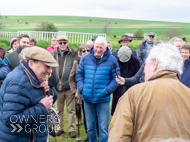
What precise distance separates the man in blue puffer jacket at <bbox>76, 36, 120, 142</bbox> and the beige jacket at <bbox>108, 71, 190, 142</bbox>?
2.27m

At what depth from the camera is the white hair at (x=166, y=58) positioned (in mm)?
2047

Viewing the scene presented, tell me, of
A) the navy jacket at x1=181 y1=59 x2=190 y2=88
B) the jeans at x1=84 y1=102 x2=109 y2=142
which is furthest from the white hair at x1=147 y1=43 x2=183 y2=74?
Answer: the navy jacket at x1=181 y1=59 x2=190 y2=88

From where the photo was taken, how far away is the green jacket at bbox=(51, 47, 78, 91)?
540 cm

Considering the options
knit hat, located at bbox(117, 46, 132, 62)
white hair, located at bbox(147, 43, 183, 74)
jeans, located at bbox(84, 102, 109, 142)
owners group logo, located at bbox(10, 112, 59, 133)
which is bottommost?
jeans, located at bbox(84, 102, 109, 142)

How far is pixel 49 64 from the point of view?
283cm

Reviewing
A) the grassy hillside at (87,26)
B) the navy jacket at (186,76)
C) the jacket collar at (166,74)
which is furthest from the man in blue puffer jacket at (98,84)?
the grassy hillside at (87,26)

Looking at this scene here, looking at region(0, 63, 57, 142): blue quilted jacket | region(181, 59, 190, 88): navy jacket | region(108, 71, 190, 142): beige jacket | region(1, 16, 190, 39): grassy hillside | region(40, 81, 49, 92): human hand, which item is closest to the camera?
region(108, 71, 190, 142): beige jacket

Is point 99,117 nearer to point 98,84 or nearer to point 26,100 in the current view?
point 98,84

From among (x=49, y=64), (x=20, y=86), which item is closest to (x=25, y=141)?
(x=20, y=86)

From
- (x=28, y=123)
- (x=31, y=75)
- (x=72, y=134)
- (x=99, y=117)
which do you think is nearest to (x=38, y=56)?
(x=31, y=75)

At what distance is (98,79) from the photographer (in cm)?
431

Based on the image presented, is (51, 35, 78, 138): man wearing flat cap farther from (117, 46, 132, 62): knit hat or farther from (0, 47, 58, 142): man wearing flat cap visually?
(0, 47, 58, 142): man wearing flat cap

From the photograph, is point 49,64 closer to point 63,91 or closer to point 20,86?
point 20,86

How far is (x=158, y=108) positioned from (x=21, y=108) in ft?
5.35
